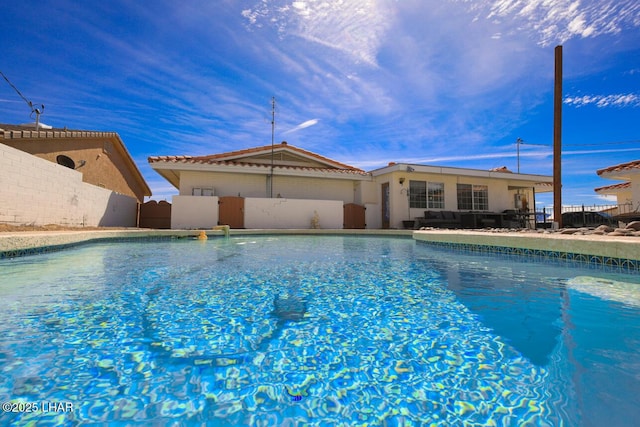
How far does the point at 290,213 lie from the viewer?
15.9 m

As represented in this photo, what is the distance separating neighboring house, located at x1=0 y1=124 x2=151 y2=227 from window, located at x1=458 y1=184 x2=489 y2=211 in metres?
19.5

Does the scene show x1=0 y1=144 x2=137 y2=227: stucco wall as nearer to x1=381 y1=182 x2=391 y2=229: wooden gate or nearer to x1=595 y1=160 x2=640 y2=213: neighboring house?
x1=381 y1=182 x2=391 y2=229: wooden gate

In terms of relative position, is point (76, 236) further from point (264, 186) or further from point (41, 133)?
point (264, 186)

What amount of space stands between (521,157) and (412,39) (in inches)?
756

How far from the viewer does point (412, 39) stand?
36.2 feet

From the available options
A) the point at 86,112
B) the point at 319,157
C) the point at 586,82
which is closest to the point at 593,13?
the point at 586,82

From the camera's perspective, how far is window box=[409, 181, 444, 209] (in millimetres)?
17062

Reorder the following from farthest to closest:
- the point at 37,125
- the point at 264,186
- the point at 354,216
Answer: the point at 354,216 < the point at 264,186 < the point at 37,125

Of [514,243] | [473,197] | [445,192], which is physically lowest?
[514,243]

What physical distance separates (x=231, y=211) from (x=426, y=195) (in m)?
11.2

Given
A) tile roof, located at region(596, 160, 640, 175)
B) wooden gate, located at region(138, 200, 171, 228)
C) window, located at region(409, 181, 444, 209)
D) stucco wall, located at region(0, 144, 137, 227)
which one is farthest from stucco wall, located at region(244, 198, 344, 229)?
tile roof, located at region(596, 160, 640, 175)

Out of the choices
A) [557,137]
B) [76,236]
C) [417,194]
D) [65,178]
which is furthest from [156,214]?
[557,137]

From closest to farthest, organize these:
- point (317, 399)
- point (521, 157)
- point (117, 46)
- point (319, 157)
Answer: point (317, 399) → point (117, 46) → point (319, 157) → point (521, 157)

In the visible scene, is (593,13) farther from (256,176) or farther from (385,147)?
(385,147)
